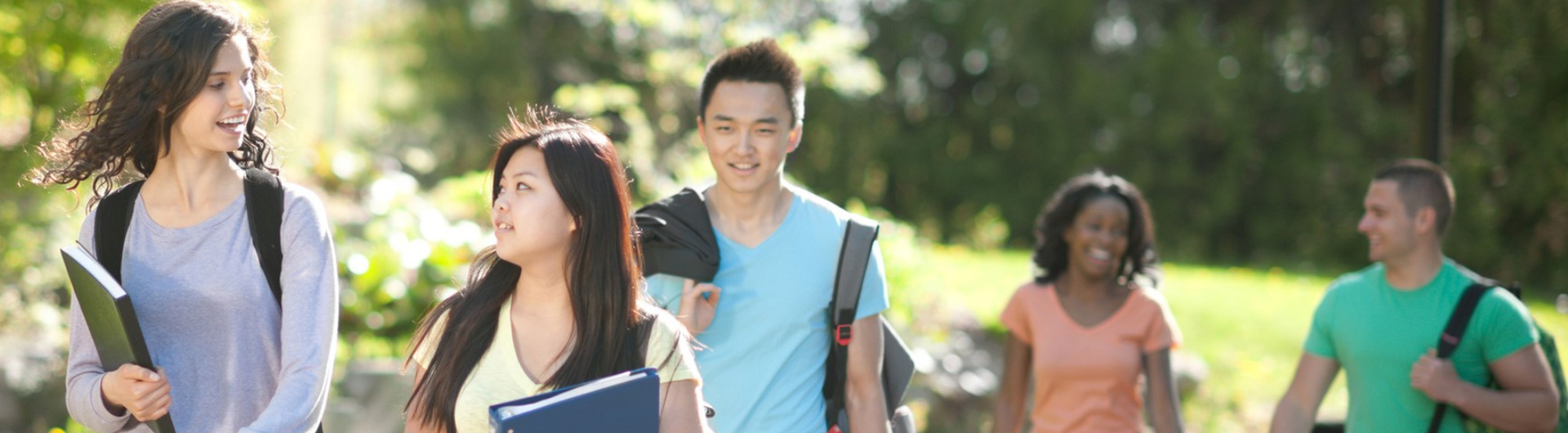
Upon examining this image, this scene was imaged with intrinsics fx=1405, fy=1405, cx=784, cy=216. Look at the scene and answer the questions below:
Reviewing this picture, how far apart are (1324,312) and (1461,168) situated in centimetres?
1137

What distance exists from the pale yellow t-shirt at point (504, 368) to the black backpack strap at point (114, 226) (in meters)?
0.69

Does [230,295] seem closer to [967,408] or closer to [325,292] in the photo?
[325,292]

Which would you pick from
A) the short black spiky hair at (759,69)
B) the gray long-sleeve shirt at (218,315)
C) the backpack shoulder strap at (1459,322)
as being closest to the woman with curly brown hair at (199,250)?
the gray long-sleeve shirt at (218,315)

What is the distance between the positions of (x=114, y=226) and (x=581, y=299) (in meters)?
1.02

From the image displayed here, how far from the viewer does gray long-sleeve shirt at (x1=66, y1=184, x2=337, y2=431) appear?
2793mm

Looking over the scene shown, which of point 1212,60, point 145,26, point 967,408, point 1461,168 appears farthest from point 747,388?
point 1212,60

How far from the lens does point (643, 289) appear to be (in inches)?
111

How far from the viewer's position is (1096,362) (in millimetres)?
4633

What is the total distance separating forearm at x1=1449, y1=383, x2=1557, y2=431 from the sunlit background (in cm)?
221

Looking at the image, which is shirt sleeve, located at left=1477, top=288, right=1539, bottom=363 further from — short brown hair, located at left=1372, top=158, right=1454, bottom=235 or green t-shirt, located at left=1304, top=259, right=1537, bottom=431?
short brown hair, located at left=1372, top=158, right=1454, bottom=235

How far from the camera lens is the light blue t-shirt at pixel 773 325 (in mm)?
3533

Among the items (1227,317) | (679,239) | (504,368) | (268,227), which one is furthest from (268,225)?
(1227,317)

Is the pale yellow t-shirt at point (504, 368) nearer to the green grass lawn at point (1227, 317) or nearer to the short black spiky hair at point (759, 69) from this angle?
the short black spiky hair at point (759, 69)

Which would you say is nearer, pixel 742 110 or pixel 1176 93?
pixel 742 110
